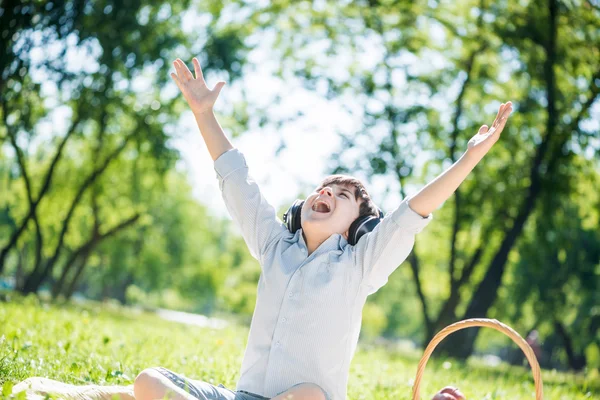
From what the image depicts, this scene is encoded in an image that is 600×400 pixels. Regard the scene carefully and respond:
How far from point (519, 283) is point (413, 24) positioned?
1426 centimetres

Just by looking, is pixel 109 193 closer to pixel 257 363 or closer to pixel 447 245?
pixel 447 245

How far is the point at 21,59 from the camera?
14047mm

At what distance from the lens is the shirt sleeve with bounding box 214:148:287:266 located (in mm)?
3773

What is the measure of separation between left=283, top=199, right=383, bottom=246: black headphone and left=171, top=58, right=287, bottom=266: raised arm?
2.6 inches

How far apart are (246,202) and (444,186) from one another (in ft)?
3.54

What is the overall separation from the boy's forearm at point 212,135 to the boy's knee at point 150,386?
124cm

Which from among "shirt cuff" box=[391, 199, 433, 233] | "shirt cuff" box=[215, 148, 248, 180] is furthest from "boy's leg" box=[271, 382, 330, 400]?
"shirt cuff" box=[215, 148, 248, 180]

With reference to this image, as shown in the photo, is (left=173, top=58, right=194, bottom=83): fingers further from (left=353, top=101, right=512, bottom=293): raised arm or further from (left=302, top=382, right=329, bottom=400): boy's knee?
(left=302, top=382, right=329, bottom=400): boy's knee

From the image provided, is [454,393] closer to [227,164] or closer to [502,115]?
[502,115]

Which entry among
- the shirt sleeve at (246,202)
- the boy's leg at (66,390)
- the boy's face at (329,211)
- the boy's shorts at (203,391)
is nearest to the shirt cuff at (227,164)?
the shirt sleeve at (246,202)

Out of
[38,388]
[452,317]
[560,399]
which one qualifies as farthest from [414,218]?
[452,317]

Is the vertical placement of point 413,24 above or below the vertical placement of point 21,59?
below

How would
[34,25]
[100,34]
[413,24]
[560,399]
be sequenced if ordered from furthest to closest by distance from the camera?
1. [413,24]
2. [100,34]
3. [34,25]
4. [560,399]

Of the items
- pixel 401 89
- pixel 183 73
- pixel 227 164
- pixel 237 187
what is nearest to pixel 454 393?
pixel 237 187
